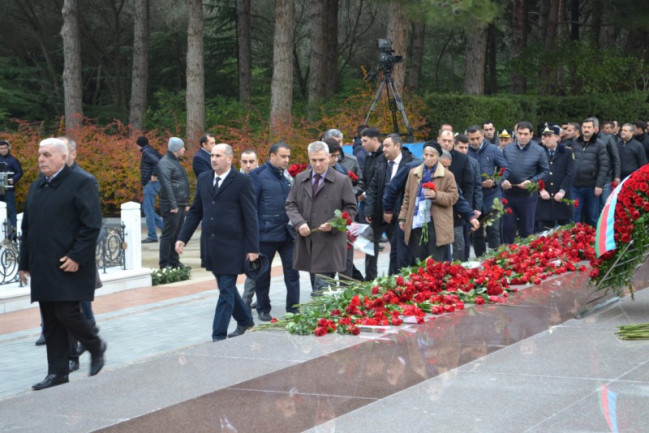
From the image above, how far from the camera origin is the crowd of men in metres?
7.90

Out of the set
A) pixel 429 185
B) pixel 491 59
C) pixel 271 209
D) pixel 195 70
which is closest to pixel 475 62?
pixel 195 70

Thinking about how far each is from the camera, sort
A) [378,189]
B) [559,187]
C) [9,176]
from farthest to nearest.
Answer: [9,176] < [559,187] < [378,189]

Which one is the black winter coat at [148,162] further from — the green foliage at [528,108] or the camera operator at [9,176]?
the green foliage at [528,108]

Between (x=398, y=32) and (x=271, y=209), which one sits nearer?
(x=271, y=209)

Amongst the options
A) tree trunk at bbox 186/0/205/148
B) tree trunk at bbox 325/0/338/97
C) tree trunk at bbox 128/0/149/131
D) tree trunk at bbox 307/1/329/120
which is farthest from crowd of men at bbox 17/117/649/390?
tree trunk at bbox 325/0/338/97

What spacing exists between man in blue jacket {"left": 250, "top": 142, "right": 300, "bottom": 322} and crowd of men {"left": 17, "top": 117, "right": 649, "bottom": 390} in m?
0.01

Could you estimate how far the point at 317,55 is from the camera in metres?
31.7

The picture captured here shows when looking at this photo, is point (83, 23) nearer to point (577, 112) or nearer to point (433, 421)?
point (577, 112)

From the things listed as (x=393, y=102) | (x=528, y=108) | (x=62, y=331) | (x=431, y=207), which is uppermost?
(x=393, y=102)

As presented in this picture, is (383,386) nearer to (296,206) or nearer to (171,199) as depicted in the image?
(296,206)

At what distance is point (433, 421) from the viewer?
5738 mm

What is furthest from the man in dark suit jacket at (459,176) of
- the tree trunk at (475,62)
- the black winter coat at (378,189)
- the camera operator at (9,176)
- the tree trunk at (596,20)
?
the tree trunk at (596,20)

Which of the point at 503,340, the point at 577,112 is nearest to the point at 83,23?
the point at 577,112

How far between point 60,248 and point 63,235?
4.0 inches
